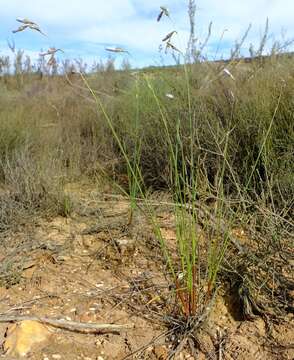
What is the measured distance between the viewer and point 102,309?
7.85 feet

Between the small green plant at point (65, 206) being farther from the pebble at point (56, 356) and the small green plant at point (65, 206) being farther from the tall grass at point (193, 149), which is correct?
the pebble at point (56, 356)

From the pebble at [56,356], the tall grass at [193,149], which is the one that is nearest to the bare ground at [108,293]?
the pebble at [56,356]

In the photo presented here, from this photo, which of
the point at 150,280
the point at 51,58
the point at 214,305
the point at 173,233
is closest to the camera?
the point at 51,58

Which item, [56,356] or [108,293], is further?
[108,293]

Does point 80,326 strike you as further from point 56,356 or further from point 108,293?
point 108,293

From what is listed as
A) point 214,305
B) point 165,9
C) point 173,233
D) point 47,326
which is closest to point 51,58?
point 165,9

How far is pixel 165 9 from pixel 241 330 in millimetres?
1547

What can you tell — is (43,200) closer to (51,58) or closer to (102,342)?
(102,342)

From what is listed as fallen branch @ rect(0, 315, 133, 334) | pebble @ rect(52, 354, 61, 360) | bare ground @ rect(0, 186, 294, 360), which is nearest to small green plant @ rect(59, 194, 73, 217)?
bare ground @ rect(0, 186, 294, 360)

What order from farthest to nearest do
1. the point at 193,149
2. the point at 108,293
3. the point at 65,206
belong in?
the point at 193,149
the point at 65,206
the point at 108,293

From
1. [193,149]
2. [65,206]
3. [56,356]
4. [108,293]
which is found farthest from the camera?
[193,149]

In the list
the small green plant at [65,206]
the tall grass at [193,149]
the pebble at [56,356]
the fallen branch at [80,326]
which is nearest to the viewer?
the pebble at [56,356]

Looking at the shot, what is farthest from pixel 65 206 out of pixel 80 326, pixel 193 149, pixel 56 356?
pixel 56 356

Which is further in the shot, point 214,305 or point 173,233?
point 173,233
